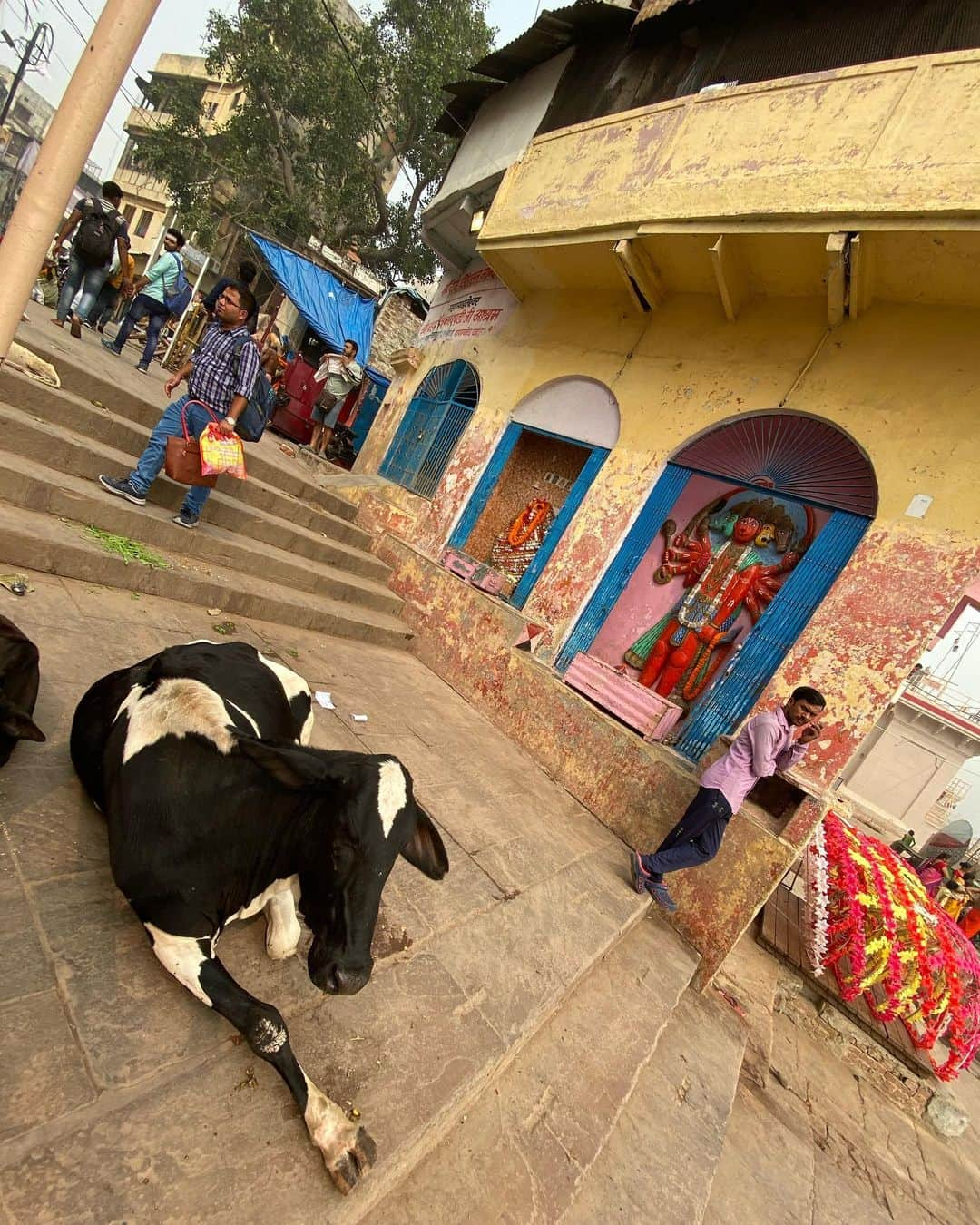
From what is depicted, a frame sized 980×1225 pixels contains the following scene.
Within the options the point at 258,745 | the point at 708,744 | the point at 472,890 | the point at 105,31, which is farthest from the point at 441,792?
the point at 105,31

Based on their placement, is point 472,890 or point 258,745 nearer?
point 258,745

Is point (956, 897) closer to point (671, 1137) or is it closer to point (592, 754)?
point (592, 754)

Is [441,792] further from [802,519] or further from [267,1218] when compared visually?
[802,519]

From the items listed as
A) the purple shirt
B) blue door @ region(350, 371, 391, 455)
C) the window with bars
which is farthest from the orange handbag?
blue door @ region(350, 371, 391, 455)

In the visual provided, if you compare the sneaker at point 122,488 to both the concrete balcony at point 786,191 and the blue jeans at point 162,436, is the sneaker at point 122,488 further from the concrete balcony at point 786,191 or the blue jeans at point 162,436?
the concrete balcony at point 786,191

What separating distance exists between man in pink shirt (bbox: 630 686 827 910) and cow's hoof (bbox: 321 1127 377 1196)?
9.29ft

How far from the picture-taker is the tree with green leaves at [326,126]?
18.1 metres

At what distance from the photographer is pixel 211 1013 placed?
180cm

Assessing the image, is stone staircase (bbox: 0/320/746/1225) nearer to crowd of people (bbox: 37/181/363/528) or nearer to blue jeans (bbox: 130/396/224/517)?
blue jeans (bbox: 130/396/224/517)

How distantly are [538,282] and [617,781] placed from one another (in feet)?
→ 21.0

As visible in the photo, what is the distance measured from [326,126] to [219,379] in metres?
22.4

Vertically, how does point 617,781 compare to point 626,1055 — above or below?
above

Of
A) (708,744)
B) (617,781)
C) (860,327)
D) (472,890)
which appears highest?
(860,327)

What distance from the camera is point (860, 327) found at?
15.2 feet
